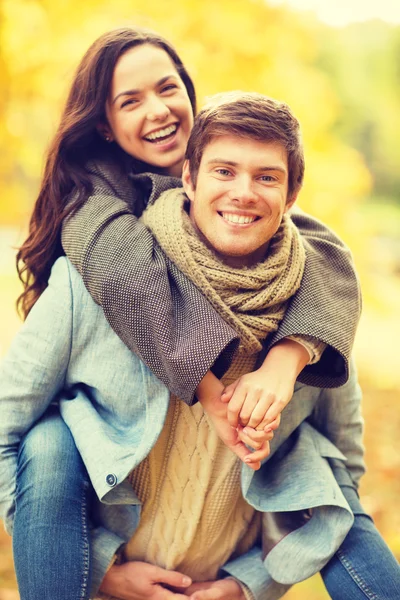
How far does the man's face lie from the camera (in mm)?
1685

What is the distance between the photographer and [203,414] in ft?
5.94

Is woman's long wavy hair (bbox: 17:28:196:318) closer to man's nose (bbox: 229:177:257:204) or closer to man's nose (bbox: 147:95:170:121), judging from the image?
man's nose (bbox: 147:95:170:121)

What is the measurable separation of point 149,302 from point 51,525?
56cm

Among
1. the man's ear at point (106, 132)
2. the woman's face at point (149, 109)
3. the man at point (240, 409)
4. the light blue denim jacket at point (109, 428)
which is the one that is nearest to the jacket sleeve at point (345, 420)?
the man at point (240, 409)

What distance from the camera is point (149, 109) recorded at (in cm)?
199

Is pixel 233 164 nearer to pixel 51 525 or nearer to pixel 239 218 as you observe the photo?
pixel 239 218

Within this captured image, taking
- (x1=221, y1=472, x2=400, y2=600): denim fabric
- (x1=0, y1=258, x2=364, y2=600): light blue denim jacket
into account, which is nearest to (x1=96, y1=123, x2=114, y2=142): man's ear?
(x1=0, y1=258, x2=364, y2=600): light blue denim jacket

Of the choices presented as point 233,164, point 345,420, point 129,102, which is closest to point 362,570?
point 345,420

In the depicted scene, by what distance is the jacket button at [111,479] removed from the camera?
167cm

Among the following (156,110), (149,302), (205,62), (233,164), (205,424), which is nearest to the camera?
(149,302)

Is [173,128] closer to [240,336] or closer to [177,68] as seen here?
[177,68]

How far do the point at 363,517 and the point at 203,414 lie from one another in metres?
0.52

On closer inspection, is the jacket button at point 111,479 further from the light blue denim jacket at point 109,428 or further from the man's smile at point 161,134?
the man's smile at point 161,134

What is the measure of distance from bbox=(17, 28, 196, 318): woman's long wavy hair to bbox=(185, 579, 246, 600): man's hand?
90cm
